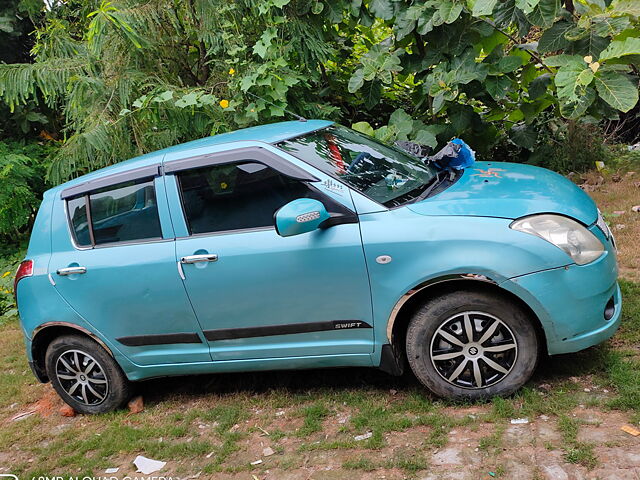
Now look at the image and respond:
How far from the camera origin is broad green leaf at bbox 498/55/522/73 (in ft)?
20.4

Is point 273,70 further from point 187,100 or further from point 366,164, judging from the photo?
point 366,164

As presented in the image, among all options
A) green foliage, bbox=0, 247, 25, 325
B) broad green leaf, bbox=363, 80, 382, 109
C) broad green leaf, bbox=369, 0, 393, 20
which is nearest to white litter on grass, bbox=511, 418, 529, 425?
broad green leaf, bbox=369, 0, 393, 20

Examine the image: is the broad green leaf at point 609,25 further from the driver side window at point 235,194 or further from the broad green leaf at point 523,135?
the driver side window at point 235,194

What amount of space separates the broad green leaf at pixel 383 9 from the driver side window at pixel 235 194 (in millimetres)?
2877

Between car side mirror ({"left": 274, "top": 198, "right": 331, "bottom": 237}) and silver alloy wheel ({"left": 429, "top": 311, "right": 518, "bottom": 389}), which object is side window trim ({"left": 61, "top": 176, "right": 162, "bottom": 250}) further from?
silver alloy wheel ({"left": 429, "top": 311, "right": 518, "bottom": 389})

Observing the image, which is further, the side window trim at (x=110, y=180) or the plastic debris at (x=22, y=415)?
the plastic debris at (x=22, y=415)

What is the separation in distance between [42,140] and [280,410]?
7249 millimetres

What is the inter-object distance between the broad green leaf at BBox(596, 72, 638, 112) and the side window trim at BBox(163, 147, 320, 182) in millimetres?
2617

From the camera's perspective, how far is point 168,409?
4586 millimetres

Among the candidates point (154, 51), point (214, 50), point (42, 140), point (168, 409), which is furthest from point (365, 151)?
point (42, 140)

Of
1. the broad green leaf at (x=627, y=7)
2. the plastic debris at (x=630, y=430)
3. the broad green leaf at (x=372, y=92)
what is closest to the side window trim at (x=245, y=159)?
the plastic debris at (x=630, y=430)

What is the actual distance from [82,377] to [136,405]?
0.43m

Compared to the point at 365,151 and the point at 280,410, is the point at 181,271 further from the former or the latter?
the point at 365,151

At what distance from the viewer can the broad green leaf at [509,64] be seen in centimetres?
621
